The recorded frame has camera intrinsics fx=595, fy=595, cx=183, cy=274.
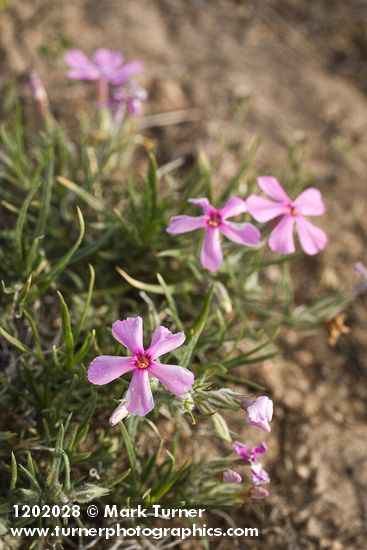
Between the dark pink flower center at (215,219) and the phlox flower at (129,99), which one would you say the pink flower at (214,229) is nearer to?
the dark pink flower center at (215,219)

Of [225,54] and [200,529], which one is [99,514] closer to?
[200,529]

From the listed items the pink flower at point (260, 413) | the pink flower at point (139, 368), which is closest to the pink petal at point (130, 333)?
the pink flower at point (139, 368)

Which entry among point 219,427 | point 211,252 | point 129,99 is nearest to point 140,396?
point 219,427

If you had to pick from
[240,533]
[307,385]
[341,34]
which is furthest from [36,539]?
[341,34]

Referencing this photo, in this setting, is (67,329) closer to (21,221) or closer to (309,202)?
(21,221)

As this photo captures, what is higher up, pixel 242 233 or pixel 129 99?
pixel 129 99
